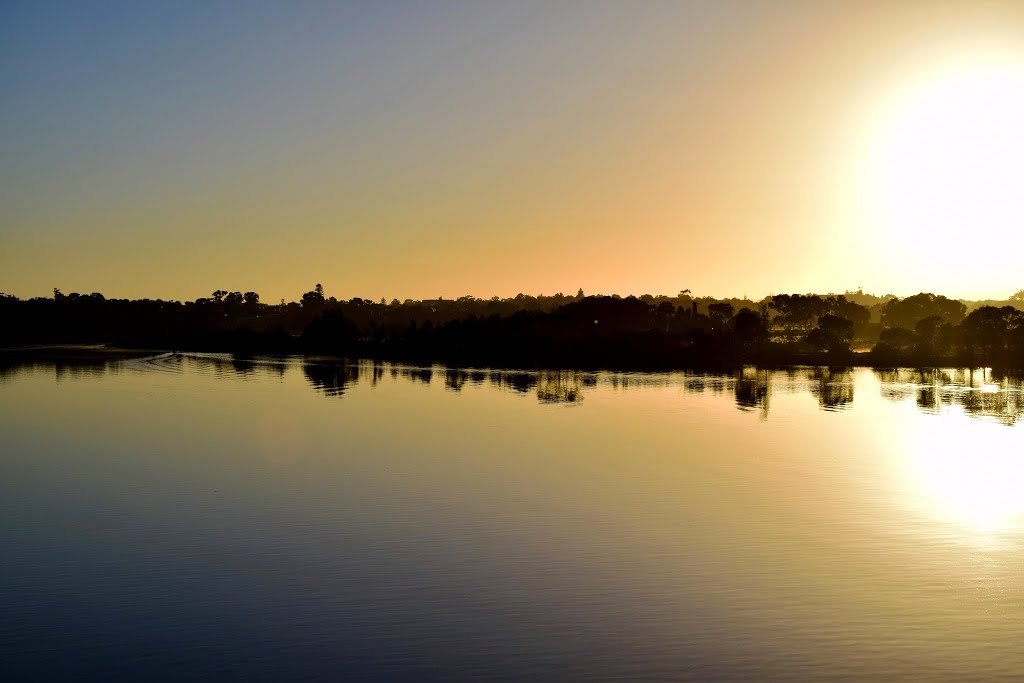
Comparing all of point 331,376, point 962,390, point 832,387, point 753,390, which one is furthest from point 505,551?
point 962,390

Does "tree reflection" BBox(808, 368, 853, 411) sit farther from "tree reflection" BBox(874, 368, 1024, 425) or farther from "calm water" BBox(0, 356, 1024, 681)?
"calm water" BBox(0, 356, 1024, 681)

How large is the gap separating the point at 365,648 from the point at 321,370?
12604cm

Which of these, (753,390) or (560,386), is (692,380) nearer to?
(753,390)

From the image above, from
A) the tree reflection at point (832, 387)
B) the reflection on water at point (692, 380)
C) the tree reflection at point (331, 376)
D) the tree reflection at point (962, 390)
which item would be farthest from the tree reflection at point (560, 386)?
the tree reflection at point (962, 390)

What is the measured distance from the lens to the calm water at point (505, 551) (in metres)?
21.8

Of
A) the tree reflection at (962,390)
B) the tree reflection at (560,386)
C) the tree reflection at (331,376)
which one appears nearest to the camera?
the tree reflection at (962,390)

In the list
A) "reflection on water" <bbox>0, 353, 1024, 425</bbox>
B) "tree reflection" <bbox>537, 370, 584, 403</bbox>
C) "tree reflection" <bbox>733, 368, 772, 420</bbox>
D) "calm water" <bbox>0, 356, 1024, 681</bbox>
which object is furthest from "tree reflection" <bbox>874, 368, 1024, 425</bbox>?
"tree reflection" <bbox>537, 370, 584, 403</bbox>

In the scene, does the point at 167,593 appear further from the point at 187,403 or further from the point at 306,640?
the point at 187,403

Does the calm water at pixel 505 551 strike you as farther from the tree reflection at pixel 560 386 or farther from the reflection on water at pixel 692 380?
the reflection on water at pixel 692 380

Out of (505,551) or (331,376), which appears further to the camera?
(331,376)

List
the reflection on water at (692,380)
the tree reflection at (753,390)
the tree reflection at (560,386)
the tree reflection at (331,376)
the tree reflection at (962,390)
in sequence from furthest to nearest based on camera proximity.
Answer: the tree reflection at (331,376) → the reflection on water at (692,380) → the tree reflection at (560,386) → the tree reflection at (962,390) → the tree reflection at (753,390)

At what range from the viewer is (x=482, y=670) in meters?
20.8

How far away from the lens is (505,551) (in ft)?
102

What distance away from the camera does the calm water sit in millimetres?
21797
